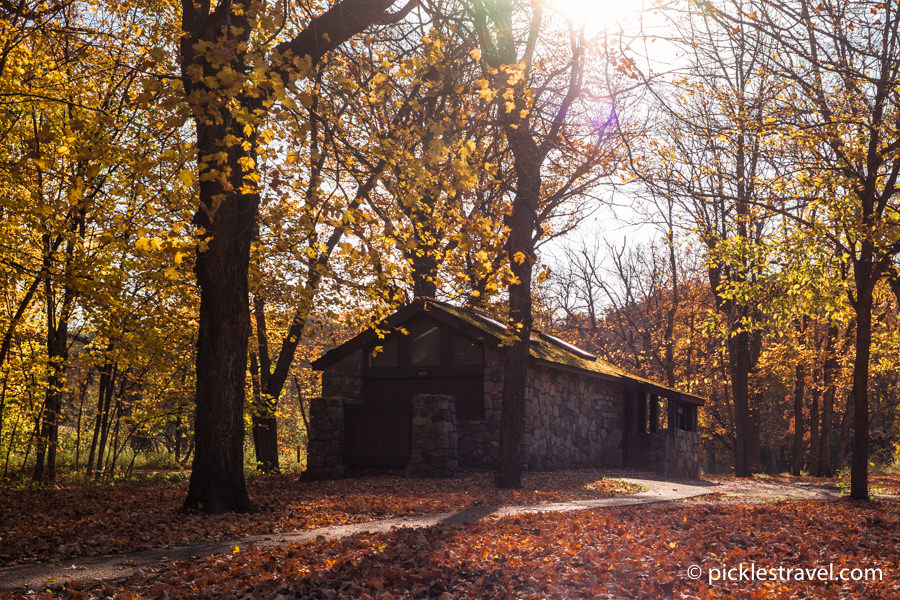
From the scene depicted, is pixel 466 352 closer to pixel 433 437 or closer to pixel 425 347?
pixel 425 347

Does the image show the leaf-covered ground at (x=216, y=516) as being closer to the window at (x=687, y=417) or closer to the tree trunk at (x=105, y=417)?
the tree trunk at (x=105, y=417)

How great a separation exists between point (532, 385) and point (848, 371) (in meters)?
13.7

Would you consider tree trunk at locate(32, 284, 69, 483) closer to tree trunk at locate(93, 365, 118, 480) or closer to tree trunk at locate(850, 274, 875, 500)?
tree trunk at locate(93, 365, 118, 480)

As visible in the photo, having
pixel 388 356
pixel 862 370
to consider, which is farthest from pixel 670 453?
pixel 862 370

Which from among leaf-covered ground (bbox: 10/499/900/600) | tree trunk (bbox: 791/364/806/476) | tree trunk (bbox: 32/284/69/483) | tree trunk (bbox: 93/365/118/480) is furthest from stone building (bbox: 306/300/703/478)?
tree trunk (bbox: 791/364/806/476)

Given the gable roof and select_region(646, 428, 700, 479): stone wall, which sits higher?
the gable roof

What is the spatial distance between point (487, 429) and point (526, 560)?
1142 centimetres

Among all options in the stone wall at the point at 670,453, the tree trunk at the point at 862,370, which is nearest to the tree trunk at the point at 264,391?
the stone wall at the point at 670,453

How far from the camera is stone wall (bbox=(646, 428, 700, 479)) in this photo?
72.6 feet

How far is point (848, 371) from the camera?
24906 millimetres

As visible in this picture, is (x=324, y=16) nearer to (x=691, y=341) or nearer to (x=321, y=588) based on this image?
(x=321, y=588)

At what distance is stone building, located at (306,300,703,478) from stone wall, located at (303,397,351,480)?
0.02 meters

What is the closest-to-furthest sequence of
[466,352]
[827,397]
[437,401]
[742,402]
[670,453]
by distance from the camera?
[437,401]
[466,352]
[670,453]
[742,402]
[827,397]

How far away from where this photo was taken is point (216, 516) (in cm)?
919
